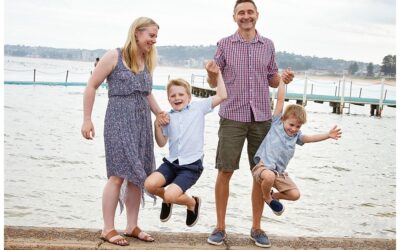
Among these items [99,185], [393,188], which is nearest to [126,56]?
[99,185]

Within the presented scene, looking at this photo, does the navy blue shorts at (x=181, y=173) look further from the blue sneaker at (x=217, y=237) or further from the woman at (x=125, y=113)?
the blue sneaker at (x=217, y=237)

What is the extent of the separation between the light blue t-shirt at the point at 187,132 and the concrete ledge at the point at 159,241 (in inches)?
20.6

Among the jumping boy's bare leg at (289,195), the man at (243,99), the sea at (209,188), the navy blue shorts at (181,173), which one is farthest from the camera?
the sea at (209,188)

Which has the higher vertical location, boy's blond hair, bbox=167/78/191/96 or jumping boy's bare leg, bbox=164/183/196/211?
boy's blond hair, bbox=167/78/191/96

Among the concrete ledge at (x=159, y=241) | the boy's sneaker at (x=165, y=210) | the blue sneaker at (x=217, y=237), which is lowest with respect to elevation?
the concrete ledge at (x=159, y=241)

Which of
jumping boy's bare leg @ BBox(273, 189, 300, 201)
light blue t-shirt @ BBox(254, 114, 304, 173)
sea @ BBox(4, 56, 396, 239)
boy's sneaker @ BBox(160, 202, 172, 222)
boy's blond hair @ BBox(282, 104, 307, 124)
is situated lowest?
sea @ BBox(4, 56, 396, 239)

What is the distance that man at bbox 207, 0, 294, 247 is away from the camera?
4207 millimetres

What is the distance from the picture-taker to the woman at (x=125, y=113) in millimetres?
4004

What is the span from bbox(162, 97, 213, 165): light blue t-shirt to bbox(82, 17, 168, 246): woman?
10 cm

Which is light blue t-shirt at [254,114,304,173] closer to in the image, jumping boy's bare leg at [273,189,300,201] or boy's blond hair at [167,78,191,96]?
jumping boy's bare leg at [273,189,300,201]

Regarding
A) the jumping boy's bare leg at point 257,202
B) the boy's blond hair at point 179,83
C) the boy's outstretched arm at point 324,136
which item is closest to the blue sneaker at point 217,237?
the jumping boy's bare leg at point 257,202

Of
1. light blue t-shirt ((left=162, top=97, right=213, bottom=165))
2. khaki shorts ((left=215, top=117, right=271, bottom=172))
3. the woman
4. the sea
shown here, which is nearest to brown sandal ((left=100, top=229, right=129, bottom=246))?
the woman

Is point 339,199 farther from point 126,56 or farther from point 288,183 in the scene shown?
point 126,56

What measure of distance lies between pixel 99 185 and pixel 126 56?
4.97 metres
